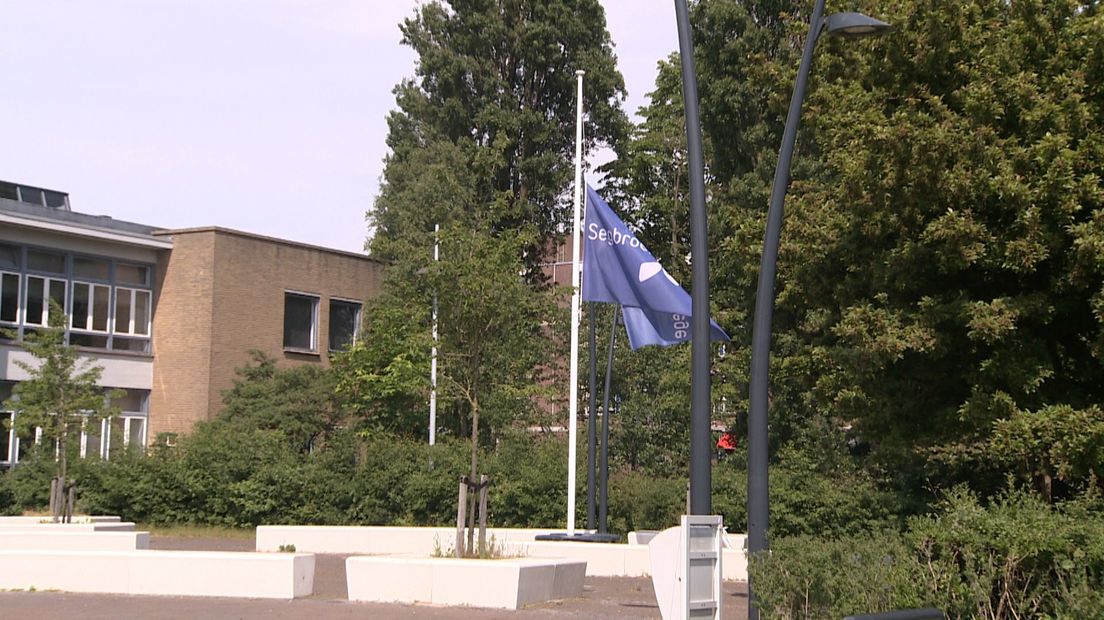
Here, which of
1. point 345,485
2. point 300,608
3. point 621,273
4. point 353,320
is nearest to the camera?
point 300,608

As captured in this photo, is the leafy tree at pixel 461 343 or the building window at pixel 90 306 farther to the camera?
the building window at pixel 90 306

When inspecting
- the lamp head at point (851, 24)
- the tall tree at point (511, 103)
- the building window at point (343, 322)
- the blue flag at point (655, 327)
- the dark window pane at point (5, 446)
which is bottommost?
the dark window pane at point (5, 446)

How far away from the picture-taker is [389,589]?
15.1 metres

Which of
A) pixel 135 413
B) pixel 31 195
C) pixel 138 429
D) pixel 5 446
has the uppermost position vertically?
pixel 31 195

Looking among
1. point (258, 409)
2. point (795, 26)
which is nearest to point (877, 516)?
point (795, 26)

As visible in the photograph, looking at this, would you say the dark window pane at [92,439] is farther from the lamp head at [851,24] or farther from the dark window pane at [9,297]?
the lamp head at [851,24]

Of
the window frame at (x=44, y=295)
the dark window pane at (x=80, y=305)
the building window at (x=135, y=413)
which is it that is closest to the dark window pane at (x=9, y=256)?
the window frame at (x=44, y=295)

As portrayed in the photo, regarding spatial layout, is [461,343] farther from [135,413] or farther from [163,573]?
[135,413]

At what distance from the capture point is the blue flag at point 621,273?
21344mm

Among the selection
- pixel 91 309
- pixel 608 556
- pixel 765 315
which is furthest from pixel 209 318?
pixel 765 315

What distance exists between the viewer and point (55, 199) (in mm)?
43906

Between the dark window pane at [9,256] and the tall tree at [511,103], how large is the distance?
35.4 feet

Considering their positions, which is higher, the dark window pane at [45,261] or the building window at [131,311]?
the dark window pane at [45,261]

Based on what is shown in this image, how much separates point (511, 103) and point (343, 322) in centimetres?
994
